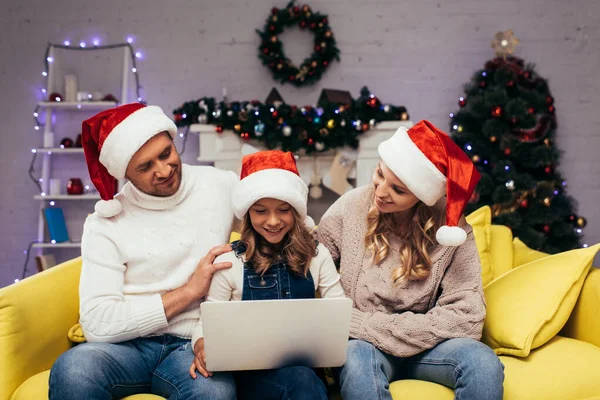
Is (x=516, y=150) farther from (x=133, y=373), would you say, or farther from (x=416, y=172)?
(x=133, y=373)

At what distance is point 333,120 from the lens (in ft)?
11.7

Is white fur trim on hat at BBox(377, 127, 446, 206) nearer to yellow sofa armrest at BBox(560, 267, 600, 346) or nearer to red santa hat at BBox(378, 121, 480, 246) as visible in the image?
red santa hat at BBox(378, 121, 480, 246)

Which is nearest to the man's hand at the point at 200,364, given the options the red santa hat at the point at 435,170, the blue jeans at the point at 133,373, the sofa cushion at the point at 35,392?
the blue jeans at the point at 133,373

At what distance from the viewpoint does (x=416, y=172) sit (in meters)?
1.66

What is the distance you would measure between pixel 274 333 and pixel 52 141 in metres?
3.31

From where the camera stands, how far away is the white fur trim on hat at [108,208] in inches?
67.8

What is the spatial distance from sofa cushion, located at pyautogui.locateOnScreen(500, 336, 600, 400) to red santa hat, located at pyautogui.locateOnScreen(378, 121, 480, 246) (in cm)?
43

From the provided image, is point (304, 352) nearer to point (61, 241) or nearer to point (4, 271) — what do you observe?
point (61, 241)

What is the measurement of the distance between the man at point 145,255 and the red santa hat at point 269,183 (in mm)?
188

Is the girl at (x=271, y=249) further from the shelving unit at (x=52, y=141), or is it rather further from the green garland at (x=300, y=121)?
the shelving unit at (x=52, y=141)

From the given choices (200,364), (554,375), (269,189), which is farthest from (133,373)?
(554,375)

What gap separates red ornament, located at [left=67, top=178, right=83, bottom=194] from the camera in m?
4.03

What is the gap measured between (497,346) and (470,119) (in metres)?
2.40

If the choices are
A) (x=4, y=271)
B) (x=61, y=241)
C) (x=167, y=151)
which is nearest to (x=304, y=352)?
(x=167, y=151)
